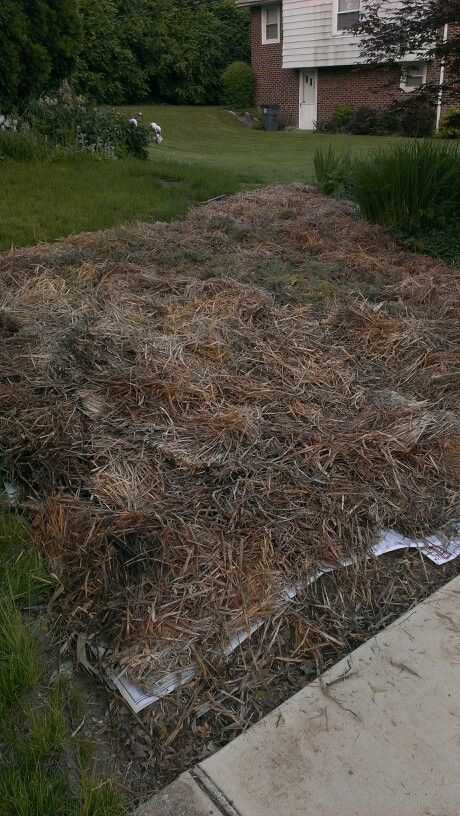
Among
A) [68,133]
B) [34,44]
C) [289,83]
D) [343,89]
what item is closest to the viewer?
[34,44]

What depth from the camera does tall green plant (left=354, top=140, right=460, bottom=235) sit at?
6199mm

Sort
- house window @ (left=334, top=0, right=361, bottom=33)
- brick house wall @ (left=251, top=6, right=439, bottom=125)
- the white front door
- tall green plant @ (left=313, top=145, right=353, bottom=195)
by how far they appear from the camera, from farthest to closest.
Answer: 1. the white front door
2. brick house wall @ (left=251, top=6, right=439, bottom=125)
3. house window @ (left=334, top=0, right=361, bottom=33)
4. tall green plant @ (left=313, top=145, right=353, bottom=195)

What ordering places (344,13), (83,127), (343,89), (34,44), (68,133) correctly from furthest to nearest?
(343,89), (344,13), (83,127), (68,133), (34,44)

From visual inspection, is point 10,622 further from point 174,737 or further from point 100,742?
point 174,737

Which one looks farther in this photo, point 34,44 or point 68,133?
point 68,133

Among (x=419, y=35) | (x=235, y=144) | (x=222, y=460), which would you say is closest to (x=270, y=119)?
(x=235, y=144)

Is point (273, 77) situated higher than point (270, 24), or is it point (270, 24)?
point (270, 24)

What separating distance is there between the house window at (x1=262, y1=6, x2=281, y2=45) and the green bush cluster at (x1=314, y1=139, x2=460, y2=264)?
20099 mm

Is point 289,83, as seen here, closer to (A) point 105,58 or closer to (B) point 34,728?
(A) point 105,58

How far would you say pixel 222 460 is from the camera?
299 cm

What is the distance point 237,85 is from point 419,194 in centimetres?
2013

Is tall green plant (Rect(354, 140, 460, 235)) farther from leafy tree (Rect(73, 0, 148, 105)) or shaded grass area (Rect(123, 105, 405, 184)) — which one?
leafy tree (Rect(73, 0, 148, 105))

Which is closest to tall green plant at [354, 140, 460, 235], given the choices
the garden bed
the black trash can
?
the garden bed

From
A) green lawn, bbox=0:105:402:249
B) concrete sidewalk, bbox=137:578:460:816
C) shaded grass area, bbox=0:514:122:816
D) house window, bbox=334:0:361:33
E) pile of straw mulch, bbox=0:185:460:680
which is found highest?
house window, bbox=334:0:361:33
